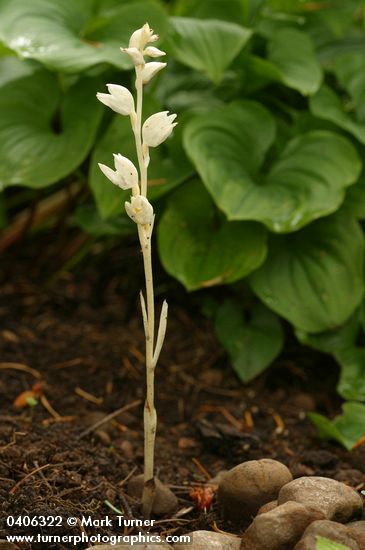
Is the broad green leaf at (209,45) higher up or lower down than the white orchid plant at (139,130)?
lower down

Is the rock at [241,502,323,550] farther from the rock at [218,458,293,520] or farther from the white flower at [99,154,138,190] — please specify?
the white flower at [99,154,138,190]

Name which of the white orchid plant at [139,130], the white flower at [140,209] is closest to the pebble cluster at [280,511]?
the white orchid plant at [139,130]

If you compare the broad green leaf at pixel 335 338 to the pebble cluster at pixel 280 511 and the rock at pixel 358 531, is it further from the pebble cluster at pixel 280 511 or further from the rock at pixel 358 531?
the rock at pixel 358 531

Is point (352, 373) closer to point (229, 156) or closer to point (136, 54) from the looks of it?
point (229, 156)

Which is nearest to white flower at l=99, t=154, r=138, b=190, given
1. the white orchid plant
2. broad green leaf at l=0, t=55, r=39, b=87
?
the white orchid plant

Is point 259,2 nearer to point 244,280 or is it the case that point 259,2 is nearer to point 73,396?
point 244,280

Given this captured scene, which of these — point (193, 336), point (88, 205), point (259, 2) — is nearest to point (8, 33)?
point (88, 205)

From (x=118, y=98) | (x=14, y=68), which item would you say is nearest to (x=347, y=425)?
(x=118, y=98)
